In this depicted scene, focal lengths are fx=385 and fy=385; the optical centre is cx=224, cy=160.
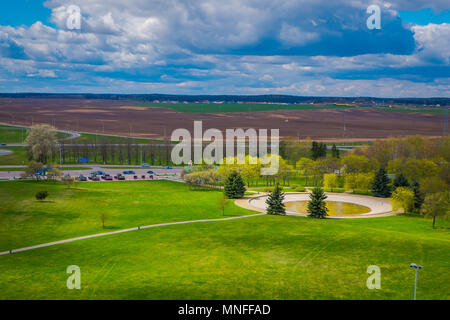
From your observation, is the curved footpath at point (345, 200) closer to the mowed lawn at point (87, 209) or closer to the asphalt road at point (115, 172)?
the mowed lawn at point (87, 209)

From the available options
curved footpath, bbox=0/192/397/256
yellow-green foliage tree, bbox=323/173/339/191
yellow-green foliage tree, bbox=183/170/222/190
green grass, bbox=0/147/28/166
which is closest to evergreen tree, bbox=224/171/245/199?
curved footpath, bbox=0/192/397/256

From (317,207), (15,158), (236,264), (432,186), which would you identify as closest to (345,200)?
(432,186)

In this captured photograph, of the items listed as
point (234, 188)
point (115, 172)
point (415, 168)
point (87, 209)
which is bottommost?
point (87, 209)

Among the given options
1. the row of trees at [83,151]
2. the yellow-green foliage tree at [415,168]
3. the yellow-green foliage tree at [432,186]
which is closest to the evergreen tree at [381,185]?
the yellow-green foliage tree at [415,168]

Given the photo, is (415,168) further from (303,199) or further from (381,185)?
(303,199)
